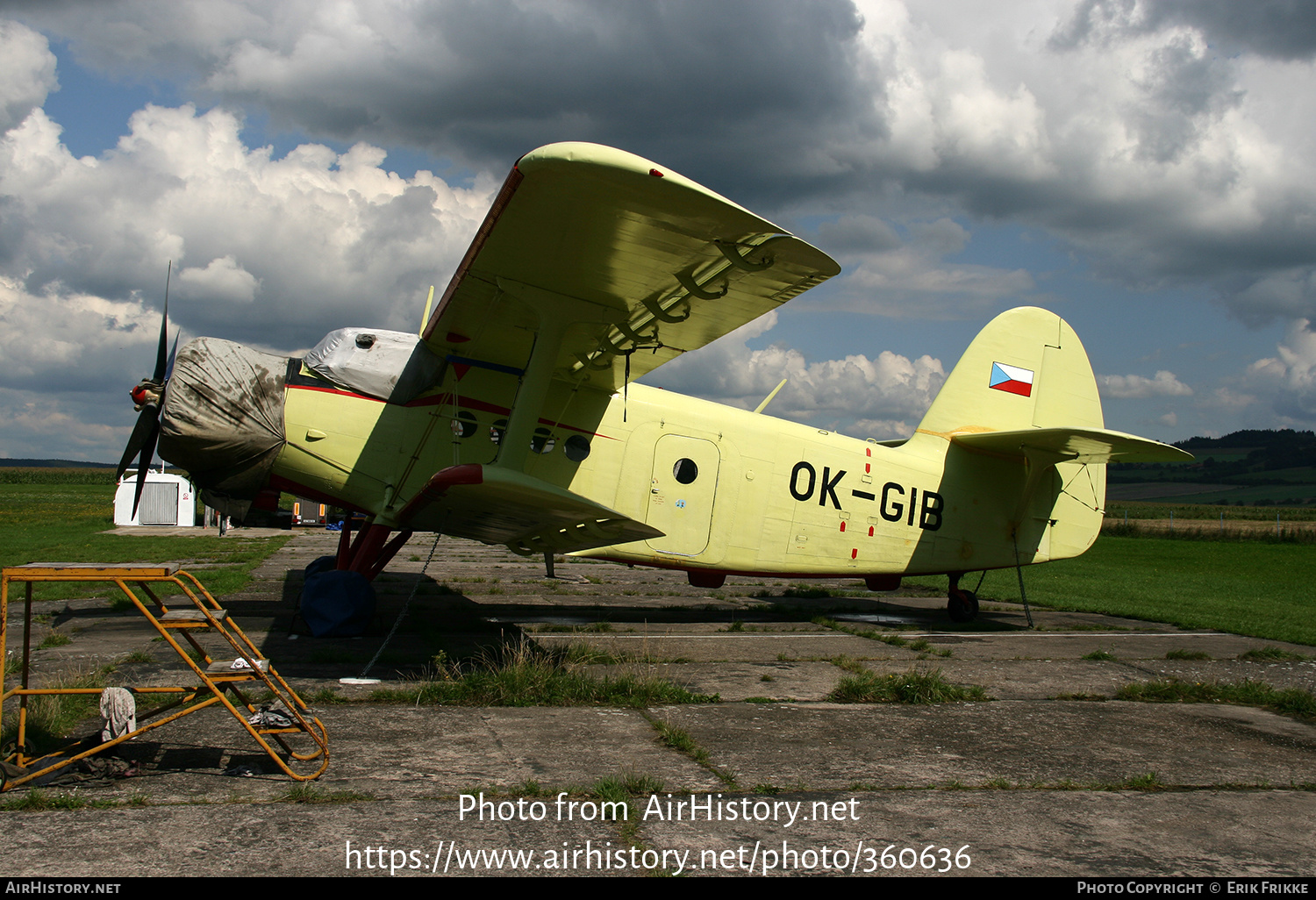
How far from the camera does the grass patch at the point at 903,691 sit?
604cm

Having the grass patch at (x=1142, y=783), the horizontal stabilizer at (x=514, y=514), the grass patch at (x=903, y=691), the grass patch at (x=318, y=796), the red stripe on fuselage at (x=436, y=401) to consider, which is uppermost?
the red stripe on fuselage at (x=436, y=401)

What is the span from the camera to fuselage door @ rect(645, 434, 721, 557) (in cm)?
912

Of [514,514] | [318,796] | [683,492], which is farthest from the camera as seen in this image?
[683,492]

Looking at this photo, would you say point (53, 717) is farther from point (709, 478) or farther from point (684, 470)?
point (709, 478)

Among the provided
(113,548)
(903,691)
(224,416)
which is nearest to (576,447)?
(224,416)

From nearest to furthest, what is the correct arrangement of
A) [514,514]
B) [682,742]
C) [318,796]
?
[318,796], [682,742], [514,514]

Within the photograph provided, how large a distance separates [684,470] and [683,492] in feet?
0.84

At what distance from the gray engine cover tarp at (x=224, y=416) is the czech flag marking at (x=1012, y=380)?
916cm

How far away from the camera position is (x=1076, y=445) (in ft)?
32.0

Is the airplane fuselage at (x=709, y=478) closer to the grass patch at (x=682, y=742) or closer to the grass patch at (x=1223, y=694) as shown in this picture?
the grass patch at (x=682, y=742)

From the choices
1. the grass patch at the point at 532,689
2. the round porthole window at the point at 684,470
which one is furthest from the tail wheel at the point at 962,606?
the grass patch at the point at 532,689

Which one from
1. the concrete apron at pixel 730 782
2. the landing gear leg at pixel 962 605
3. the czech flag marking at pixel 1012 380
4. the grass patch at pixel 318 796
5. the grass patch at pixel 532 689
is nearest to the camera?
the concrete apron at pixel 730 782

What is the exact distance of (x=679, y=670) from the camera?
22.7 feet
